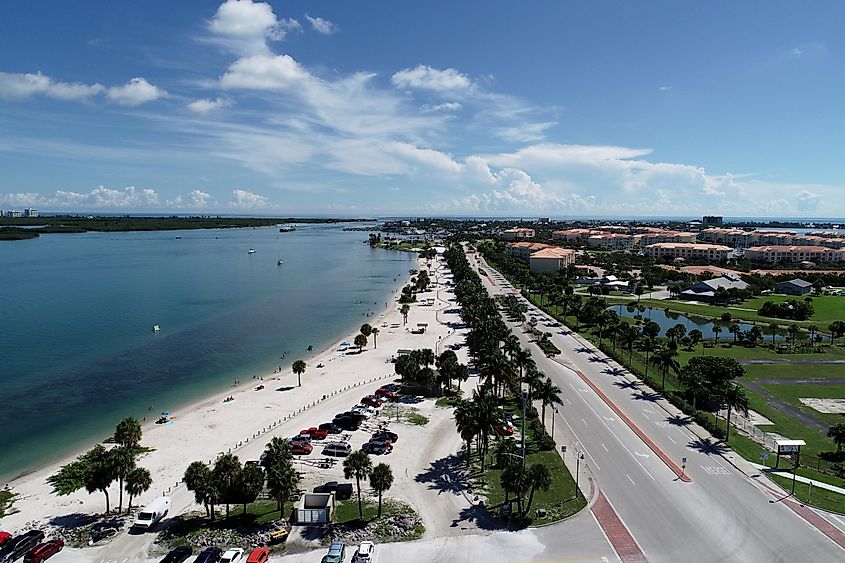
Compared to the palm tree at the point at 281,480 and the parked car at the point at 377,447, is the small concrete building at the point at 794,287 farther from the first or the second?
the palm tree at the point at 281,480

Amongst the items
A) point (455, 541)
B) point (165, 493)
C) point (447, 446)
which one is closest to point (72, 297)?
point (165, 493)

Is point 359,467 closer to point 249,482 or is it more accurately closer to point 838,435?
point 249,482

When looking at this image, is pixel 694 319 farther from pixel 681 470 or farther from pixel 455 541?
pixel 455 541

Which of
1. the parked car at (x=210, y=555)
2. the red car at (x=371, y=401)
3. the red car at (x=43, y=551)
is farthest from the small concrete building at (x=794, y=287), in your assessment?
the red car at (x=43, y=551)

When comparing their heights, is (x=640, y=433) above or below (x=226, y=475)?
below

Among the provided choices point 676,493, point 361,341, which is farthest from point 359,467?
point 361,341

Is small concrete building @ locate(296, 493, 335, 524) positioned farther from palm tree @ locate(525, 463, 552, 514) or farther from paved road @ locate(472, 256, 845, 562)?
paved road @ locate(472, 256, 845, 562)

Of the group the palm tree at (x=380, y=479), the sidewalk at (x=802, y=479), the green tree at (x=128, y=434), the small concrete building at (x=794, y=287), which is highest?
the small concrete building at (x=794, y=287)
